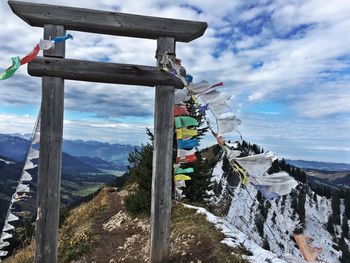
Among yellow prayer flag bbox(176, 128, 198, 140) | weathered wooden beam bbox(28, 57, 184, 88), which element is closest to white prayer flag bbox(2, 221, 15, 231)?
weathered wooden beam bbox(28, 57, 184, 88)

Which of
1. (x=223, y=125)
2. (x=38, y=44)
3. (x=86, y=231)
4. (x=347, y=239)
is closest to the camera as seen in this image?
(x=223, y=125)

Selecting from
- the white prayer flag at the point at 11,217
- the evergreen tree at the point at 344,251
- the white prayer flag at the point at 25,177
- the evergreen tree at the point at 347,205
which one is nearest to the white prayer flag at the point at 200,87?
the white prayer flag at the point at 25,177

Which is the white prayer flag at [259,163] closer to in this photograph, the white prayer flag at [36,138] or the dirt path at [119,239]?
the white prayer flag at [36,138]

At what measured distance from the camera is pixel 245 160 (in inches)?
191

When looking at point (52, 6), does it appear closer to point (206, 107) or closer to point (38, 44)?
point (38, 44)

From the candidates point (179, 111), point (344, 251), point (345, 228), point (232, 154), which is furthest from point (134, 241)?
point (345, 228)

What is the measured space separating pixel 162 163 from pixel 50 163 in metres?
1.91

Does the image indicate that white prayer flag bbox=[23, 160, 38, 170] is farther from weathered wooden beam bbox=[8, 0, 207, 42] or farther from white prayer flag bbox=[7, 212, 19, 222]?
weathered wooden beam bbox=[8, 0, 207, 42]

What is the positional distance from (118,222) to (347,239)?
13682 cm

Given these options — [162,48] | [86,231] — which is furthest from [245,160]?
[86,231]

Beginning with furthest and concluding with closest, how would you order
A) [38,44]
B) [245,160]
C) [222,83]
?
[38,44], [222,83], [245,160]

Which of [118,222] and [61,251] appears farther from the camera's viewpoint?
[118,222]

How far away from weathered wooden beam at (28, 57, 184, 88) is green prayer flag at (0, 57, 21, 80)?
34cm

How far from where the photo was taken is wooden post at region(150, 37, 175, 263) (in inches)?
272
